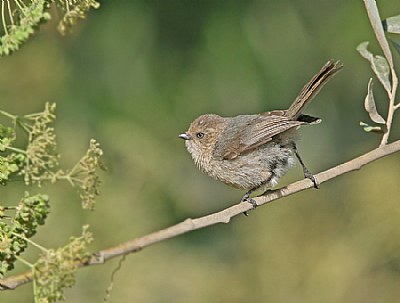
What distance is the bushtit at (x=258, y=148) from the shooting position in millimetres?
3633

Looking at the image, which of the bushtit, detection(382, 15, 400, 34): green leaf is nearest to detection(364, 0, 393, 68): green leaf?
detection(382, 15, 400, 34): green leaf

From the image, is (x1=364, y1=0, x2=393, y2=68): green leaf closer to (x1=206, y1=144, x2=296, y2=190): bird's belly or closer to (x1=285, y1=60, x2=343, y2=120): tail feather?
(x1=285, y1=60, x2=343, y2=120): tail feather

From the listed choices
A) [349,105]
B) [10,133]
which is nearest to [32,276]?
[10,133]

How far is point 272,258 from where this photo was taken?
583 centimetres

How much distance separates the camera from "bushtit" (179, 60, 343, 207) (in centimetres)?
363

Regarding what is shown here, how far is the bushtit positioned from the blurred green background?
59.9 inches

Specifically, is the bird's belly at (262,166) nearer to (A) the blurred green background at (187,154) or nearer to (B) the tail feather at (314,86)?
(B) the tail feather at (314,86)

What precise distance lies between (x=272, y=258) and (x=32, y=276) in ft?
14.1

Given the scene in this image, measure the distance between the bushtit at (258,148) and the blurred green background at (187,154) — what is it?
152cm

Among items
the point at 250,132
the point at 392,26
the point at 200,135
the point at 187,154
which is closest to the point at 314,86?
the point at 250,132

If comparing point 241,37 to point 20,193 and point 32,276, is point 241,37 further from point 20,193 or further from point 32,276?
point 32,276

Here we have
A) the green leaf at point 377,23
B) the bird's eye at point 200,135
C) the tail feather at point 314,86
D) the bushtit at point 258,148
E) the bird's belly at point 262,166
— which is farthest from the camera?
the bird's eye at point 200,135

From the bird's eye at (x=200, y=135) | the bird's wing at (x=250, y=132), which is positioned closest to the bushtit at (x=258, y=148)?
the bird's wing at (x=250, y=132)

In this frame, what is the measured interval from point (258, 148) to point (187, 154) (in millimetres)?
2693
